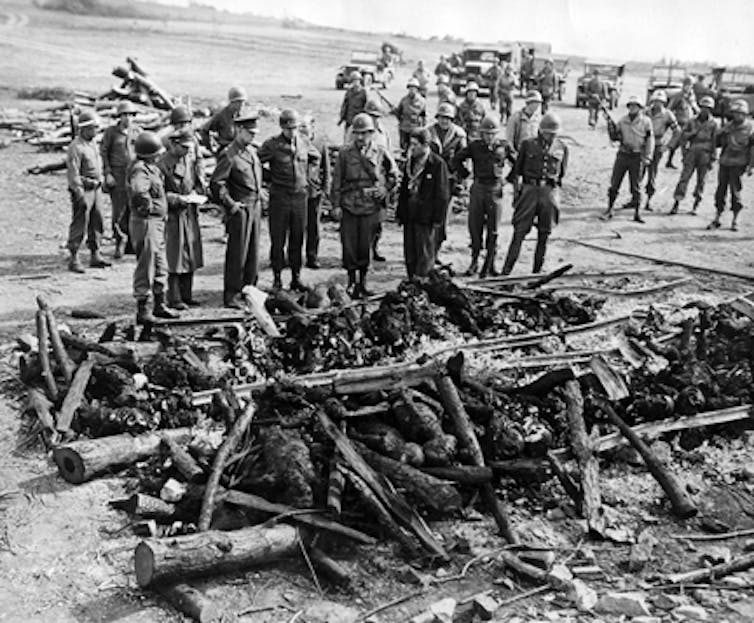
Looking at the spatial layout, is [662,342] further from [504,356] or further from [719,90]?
[719,90]

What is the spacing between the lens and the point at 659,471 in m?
6.36

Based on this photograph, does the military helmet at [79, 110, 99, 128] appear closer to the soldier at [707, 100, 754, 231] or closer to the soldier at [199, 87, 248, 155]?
the soldier at [199, 87, 248, 155]

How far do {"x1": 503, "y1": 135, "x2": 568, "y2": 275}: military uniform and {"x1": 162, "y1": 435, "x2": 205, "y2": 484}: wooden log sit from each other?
648 cm

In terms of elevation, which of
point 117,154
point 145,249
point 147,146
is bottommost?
point 145,249

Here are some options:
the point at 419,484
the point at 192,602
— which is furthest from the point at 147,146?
the point at 192,602

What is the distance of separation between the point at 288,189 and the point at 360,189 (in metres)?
0.94

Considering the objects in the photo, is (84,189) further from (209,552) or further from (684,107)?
(684,107)

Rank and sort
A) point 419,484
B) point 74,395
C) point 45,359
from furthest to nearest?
point 45,359, point 74,395, point 419,484

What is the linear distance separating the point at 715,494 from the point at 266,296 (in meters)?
5.07

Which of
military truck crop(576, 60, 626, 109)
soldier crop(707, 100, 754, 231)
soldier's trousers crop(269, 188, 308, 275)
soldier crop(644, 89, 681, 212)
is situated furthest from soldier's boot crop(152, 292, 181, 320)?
military truck crop(576, 60, 626, 109)

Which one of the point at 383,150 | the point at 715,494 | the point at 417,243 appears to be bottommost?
the point at 715,494

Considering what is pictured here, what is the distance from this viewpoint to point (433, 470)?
6.05 metres

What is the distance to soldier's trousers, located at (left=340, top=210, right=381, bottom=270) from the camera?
1047cm

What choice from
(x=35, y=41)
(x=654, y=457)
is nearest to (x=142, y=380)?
(x=654, y=457)
